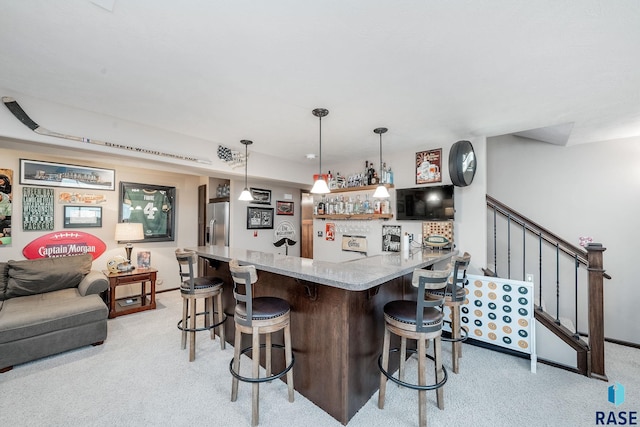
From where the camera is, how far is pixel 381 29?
152 centimetres

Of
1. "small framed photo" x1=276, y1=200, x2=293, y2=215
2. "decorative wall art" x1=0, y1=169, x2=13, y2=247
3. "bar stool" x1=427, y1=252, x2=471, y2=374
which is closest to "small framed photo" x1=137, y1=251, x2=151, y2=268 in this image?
"decorative wall art" x1=0, y1=169, x2=13, y2=247

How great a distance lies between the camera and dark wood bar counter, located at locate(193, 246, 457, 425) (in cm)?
187

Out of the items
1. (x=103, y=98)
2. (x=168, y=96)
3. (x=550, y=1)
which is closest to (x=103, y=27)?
(x=168, y=96)

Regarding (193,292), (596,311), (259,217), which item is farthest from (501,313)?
(259,217)

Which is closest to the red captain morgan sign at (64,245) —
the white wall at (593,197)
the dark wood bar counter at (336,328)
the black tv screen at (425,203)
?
the dark wood bar counter at (336,328)

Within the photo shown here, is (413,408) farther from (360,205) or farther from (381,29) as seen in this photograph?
(360,205)

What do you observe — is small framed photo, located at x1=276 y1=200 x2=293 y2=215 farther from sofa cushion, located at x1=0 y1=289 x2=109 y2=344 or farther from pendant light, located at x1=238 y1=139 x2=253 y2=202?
sofa cushion, located at x1=0 y1=289 x2=109 y2=344

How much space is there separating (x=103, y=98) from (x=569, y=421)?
4560 mm

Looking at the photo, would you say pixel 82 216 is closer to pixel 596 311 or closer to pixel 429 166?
pixel 429 166

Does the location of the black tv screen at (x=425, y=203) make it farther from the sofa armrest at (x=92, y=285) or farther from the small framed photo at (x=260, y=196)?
the sofa armrest at (x=92, y=285)

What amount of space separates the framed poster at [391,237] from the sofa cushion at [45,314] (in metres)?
3.80

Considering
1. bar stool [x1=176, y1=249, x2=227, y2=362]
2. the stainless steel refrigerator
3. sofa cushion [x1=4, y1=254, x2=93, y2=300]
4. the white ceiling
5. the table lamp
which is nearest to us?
the white ceiling

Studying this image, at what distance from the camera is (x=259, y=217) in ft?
17.9

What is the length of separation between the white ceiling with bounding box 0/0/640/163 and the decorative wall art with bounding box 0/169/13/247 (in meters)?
1.95
